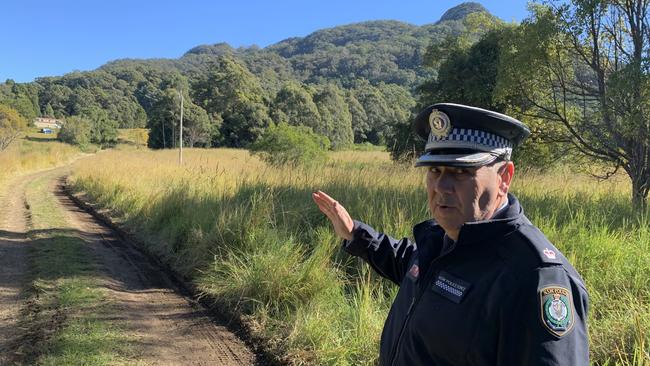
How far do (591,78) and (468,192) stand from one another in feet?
29.8

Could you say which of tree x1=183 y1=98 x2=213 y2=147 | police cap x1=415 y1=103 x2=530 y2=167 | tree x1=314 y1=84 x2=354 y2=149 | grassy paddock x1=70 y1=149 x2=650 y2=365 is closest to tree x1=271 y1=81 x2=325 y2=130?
tree x1=314 y1=84 x2=354 y2=149

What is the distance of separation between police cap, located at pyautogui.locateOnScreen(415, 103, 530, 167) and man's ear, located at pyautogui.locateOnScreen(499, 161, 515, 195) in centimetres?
3

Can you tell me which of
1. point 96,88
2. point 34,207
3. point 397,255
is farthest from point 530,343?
point 96,88

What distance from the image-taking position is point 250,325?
14.5ft

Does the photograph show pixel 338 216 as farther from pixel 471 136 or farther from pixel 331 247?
pixel 331 247

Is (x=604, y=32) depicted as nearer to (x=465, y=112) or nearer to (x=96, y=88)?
(x=465, y=112)

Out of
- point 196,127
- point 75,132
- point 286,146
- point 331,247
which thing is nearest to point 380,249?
point 331,247

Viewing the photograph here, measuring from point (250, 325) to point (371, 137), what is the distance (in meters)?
62.0

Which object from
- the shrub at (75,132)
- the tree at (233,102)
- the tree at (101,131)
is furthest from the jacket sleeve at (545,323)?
the tree at (101,131)

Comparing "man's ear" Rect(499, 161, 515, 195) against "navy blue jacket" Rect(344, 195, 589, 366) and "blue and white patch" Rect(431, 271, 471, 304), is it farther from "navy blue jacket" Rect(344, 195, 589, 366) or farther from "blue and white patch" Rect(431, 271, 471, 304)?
"blue and white patch" Rect(431, 271, 471, 304)

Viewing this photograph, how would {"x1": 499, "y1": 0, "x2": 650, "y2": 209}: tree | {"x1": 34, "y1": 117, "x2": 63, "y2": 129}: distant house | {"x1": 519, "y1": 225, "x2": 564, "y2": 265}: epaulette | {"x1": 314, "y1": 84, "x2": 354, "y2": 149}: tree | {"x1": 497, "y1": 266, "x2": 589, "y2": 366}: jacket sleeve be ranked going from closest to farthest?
{"x1": 497, "y1": 266, "x2": 589, "y2": 366}: jacket sleeve < {"x1": 519, "y1": 225, "x2": 564, "y2": 265}: epaulette < {"x1": 499, "y1": 0, "x2": 650, "y2": 209}: tree < {"x1": 314, "y1": 84, "x2": 354, "y2": 149}: tree < {"x1": 34, "y1": 117, "x2": 63, "y2": 129}: distant house

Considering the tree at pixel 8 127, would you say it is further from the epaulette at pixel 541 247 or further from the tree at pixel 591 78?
the epaulette at pixel 541 247

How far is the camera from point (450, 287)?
132 centimetres

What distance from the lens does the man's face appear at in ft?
4.64
